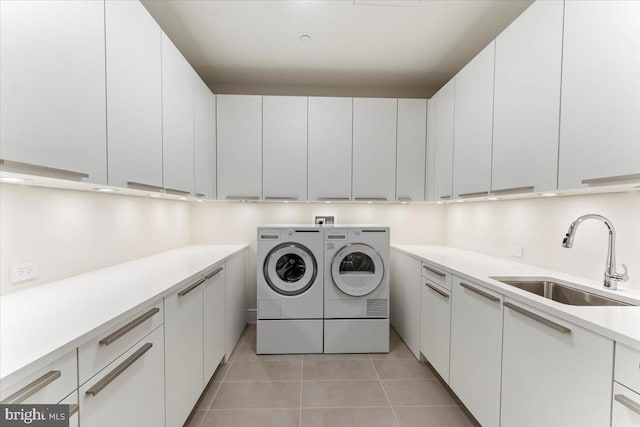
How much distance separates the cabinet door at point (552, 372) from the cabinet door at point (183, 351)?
5.46 feet

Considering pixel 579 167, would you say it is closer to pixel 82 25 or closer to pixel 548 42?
pixel 548 42

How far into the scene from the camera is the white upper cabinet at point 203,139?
2.41 meters

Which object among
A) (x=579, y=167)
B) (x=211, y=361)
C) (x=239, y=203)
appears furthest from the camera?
(x=239, y=203)

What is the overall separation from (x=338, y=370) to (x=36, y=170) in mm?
2283

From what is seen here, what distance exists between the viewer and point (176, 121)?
6.69 feet

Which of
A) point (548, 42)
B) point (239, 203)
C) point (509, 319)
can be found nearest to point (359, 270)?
point (509, 319)

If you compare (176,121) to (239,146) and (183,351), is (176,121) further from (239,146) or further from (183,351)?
(183,351)

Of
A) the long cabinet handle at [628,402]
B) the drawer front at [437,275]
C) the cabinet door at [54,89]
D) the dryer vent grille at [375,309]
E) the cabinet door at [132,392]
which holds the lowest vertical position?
the dryer vent grille at [375,309]

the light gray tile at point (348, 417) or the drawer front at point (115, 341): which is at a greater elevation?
the drawer front at point (115, 341)

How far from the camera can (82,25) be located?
1147 mm

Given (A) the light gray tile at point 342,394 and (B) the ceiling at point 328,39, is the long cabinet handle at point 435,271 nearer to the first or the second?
(A) the light gray tile at point 342,394

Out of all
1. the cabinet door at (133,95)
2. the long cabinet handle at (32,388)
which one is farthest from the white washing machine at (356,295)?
the long cabinet handle at (32,388)

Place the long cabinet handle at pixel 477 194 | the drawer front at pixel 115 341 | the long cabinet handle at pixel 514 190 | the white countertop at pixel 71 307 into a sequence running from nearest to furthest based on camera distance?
1. the white countertop at pixel 71 307
2. the drawer front at pixel 115 341
3. the long cabinet handle at pixel 514 190
4. the long cabinet handle at pixel 477 194

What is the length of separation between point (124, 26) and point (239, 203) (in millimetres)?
2007
